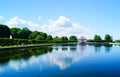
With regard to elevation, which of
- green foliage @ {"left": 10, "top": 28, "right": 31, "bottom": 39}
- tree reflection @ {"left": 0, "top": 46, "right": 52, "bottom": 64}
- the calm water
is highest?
green foliage @ {"left": 10, "top": 28, "right": 31, "bottom": 39}

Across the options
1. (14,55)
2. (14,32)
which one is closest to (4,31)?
(14,32)

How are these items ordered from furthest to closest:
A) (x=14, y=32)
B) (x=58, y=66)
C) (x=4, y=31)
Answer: (x=14, y=32) → (x=4, y=31) → (x=58, y=66)

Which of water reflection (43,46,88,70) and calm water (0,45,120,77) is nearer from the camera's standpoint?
calm water (0,45,120,77)

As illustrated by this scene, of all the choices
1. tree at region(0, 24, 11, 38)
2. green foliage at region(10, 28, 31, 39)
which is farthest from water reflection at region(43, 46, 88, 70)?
green foliage at region(10, 28, 31, 39)

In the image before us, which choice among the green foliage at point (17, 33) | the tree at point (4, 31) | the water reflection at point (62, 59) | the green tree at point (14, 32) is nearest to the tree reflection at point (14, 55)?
the water reflection at point (62, 59)

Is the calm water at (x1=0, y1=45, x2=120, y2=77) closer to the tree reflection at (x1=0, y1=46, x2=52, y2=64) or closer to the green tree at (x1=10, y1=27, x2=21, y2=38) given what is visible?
the tree reflection at (x1=0, y1=46, x2=52, y2=64)

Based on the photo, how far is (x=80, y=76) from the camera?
10.3 metres

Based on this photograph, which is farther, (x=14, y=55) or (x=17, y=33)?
(x=17, y=33)

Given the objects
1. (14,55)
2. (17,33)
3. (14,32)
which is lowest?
(14,55)

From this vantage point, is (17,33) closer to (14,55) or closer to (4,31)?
(4,31)

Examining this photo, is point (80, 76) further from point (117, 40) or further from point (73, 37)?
point (73, 37)

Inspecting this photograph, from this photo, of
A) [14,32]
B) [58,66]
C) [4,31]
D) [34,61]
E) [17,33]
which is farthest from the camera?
[17,33]

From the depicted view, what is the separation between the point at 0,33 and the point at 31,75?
61.6 m

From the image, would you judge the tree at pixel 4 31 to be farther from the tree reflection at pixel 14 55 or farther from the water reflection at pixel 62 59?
the water reflection at pixel 62 59
